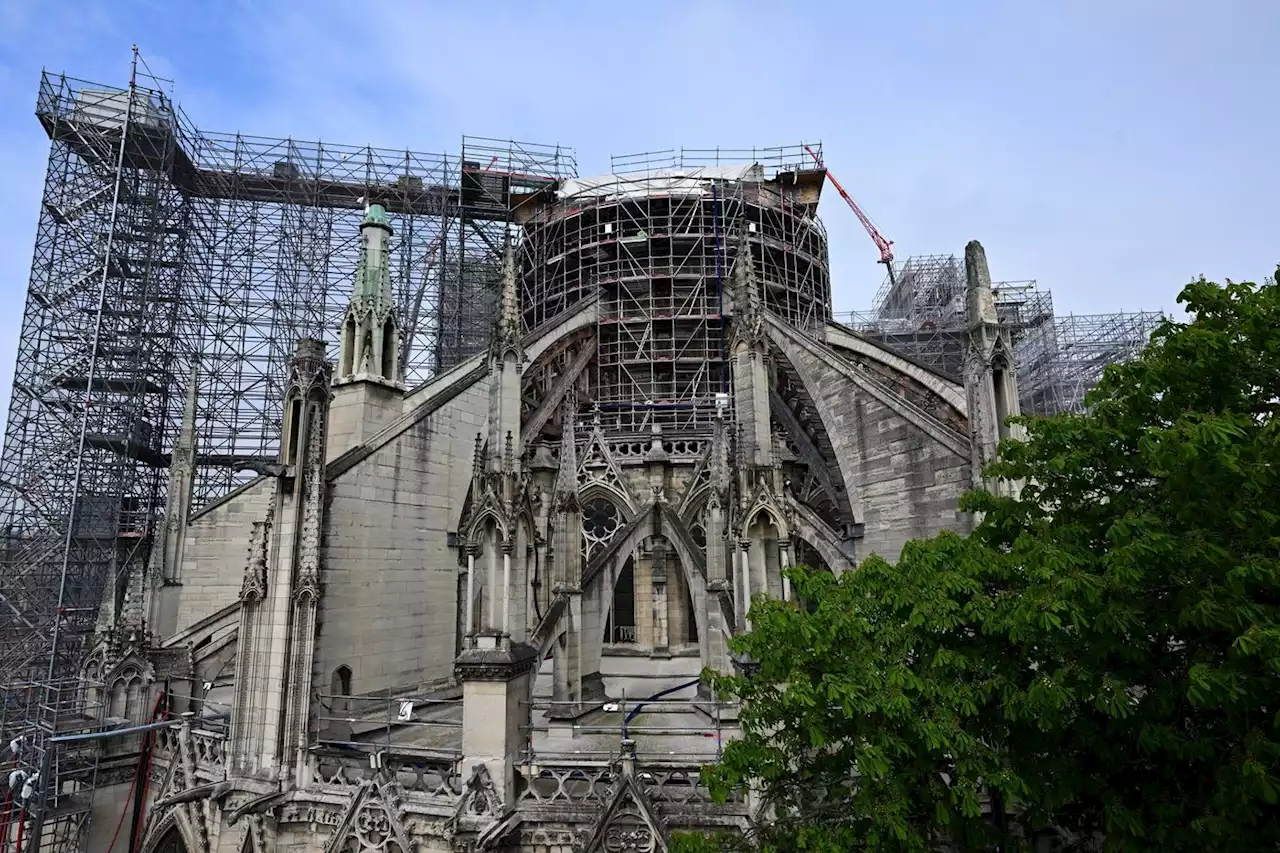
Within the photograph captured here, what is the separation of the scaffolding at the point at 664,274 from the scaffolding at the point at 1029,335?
467 cm

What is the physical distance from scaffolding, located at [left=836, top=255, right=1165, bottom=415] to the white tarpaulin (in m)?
8.06

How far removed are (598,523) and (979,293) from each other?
11929 mm

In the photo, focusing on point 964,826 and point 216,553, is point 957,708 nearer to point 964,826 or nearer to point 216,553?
point 964,826

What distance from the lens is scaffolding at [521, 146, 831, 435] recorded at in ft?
79.3

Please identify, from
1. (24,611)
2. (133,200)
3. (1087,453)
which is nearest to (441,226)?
(133,200)

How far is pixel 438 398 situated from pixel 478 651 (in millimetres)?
6915

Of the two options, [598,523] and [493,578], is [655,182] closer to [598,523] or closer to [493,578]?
[598,523]

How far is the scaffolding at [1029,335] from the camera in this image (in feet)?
91.3

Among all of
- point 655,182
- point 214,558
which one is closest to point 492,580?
point 214,558

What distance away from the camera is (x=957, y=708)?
5.79 meters

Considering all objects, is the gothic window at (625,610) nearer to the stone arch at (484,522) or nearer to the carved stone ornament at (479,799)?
the stone arch at (484,522)

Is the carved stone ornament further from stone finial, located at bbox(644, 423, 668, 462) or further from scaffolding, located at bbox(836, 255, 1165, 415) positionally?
scaffolding, located at bbox(836, 255, 1165, 415)

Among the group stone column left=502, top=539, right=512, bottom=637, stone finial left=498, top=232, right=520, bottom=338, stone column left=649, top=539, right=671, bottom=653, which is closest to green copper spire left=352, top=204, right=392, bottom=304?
stone finial left=498, top=232, right=520, bottom=338

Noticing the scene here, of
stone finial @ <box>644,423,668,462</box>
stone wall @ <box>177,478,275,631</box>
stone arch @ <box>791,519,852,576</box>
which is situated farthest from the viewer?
stone finial @ <box>644,423,668,462</box>
